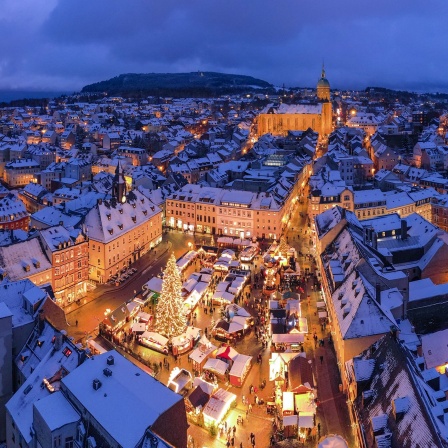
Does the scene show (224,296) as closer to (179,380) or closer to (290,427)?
(179,380)

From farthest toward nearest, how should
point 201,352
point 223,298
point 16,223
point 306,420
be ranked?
1. point 16,223
2. point 223,298
3. point 201,352
4. point 306,420

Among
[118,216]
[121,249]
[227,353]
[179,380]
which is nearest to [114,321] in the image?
[179,380]

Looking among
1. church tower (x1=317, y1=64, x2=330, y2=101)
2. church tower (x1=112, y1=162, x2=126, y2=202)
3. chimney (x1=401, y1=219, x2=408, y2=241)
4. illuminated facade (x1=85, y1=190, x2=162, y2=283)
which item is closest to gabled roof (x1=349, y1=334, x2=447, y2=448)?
chimney (x1=401, y1=219, x2=408, y2=241)

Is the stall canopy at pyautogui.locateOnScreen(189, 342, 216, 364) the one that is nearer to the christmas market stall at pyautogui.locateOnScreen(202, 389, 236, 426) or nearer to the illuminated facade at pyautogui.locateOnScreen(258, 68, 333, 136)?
the christmas market stall at pyautogui.locateOnScreen(202, 389, 236, 426)

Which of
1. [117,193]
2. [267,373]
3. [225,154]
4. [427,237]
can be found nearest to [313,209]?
[427,237]

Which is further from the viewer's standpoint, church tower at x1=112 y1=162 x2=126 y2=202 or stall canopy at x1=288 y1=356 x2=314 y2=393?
church tower at x1=112 y1=162 x2=126 y2=202

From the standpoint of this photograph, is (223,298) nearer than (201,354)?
No
